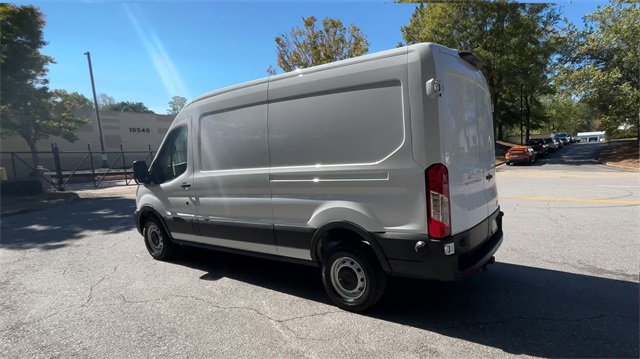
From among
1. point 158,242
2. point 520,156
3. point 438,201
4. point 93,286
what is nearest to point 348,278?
point 438,201

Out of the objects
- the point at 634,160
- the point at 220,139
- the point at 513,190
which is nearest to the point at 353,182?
the point at 220,139

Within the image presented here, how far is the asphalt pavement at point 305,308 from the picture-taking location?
2.97 m

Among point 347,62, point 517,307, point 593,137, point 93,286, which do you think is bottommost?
point 517,307

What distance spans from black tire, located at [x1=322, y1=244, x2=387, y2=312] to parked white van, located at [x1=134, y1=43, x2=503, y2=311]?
0.04ft

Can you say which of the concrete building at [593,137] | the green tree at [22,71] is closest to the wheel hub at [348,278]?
the green tree at [22,71]

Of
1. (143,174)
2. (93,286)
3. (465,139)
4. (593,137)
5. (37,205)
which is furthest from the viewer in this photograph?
(593,137)

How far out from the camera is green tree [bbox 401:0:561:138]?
982 inches

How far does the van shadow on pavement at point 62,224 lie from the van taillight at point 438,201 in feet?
23.7

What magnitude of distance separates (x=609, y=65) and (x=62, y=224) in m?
29.1

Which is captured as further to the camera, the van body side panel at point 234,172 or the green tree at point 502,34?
the green tree at point 502,34

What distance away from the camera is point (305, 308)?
12.1 feet

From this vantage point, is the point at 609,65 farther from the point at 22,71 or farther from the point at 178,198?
the point at 22,71

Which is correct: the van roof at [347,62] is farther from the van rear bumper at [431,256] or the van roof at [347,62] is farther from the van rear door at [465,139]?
the van rear bumper at [431,256]

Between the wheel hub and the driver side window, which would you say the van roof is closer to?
the driver side window
